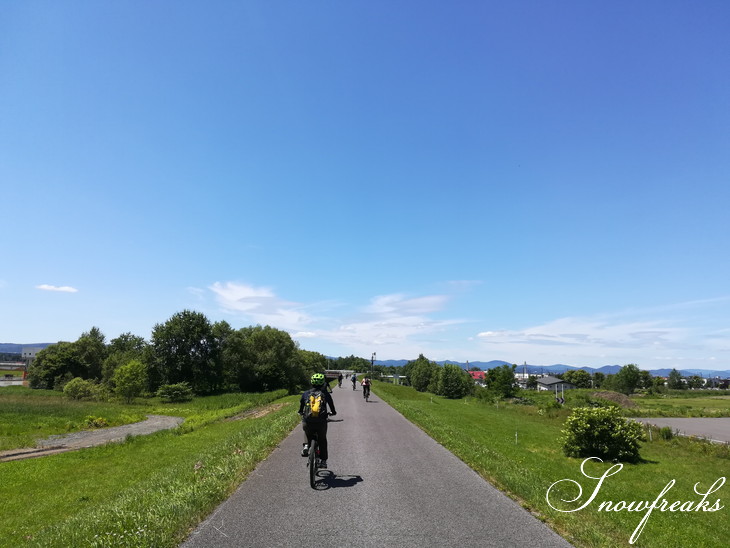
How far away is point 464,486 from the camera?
9047 mm

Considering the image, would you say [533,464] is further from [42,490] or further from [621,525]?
[42,490]

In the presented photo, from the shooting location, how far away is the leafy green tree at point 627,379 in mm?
135750

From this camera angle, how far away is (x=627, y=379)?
447ft

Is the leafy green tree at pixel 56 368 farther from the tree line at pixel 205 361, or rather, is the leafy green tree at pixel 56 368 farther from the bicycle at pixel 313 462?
the bicycle at pixel 313 462

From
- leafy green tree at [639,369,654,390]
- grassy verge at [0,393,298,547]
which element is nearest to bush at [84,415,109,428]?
grassy verge at [0,393,298,547]

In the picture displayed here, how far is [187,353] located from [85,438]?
5349 centimetres

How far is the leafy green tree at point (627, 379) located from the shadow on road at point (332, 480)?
156670 millimetres

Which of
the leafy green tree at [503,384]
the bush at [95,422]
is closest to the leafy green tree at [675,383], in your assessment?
the leafy green tree at [503,384]

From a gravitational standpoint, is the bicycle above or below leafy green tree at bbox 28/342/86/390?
above

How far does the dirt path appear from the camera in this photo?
24938mm

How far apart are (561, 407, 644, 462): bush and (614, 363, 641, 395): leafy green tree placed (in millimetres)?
137495

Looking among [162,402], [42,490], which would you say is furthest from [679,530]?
[162,402]

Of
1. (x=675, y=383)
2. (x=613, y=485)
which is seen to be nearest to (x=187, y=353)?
(x=613, y=485)
